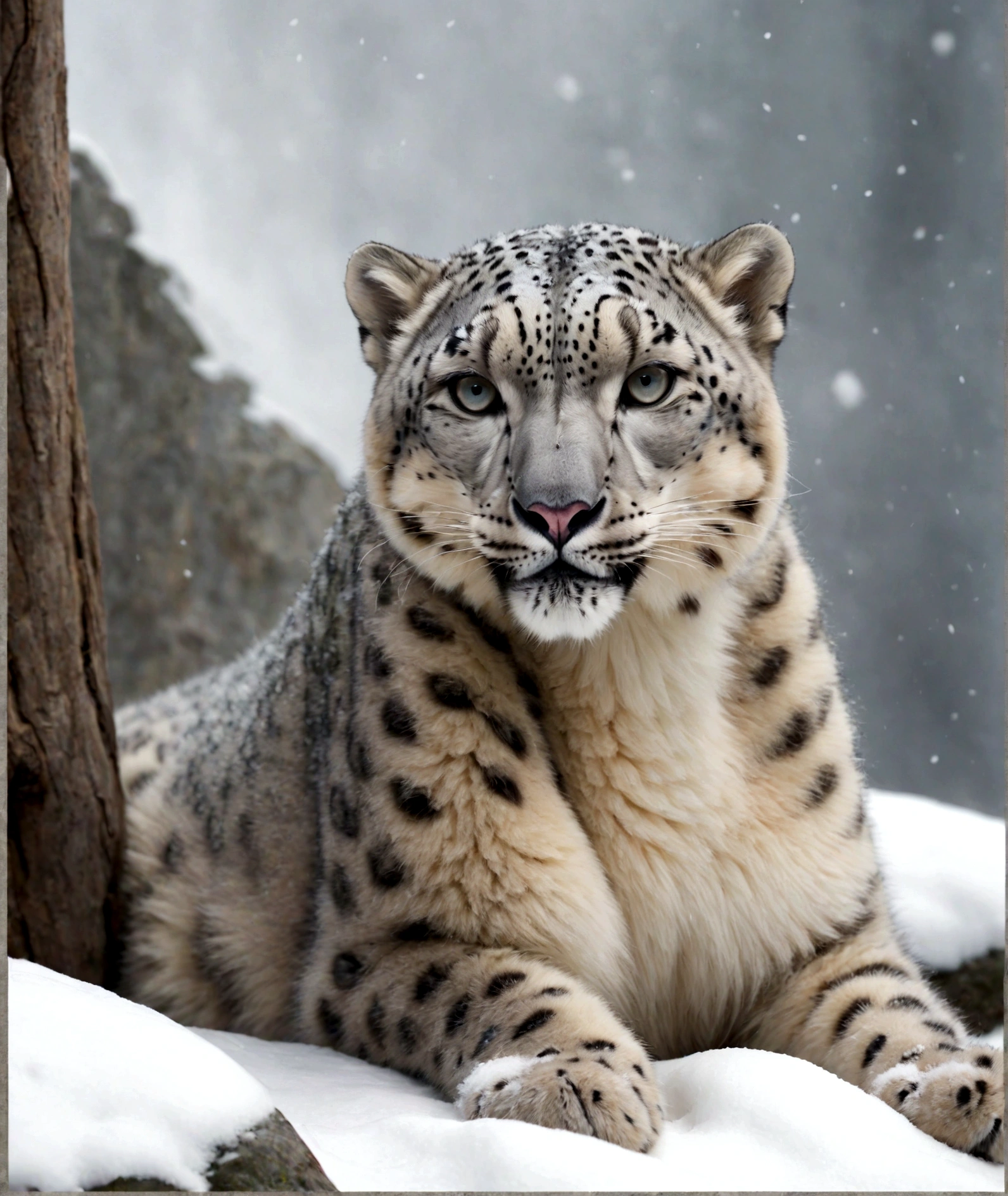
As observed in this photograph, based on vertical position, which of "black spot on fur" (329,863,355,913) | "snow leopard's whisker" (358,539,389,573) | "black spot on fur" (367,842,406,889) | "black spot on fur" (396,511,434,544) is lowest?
"black spot on fur" (329,863,355,913)

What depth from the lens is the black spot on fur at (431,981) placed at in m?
2.74

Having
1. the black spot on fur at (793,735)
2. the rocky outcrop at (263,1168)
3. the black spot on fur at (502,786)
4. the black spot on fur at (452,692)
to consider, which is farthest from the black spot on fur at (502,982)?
the black spot on fur at (793,735)

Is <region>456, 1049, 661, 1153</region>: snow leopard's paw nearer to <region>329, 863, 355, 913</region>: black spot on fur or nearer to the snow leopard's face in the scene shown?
<region>329, 863, 355, 913</region>: black spot on fur

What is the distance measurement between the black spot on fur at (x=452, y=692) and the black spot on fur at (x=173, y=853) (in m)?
1.28

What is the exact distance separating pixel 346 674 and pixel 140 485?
4467 mm

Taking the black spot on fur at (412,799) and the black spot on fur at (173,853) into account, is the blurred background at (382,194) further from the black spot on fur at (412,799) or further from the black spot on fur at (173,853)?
the black spot on fur at (412,799)

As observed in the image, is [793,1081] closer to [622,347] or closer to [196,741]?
[622,347]

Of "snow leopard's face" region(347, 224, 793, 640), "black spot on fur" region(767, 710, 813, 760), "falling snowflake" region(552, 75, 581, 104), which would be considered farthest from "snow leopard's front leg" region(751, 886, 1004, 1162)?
"falling snowflake" region(552, 75, 581, 104)

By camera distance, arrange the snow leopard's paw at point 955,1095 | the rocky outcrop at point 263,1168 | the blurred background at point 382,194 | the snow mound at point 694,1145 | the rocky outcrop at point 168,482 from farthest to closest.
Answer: the rocky outcrop at point 168,482
the blurred background at point 382,194
the snow leopard's paw at point 955,1095
the snow mound at point 694,1145
the rocky outcrop at point 263,1168

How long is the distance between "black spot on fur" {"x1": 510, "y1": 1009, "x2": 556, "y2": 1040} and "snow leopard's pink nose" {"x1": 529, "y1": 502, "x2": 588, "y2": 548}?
0.89 m

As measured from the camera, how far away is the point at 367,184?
8500 millimetres

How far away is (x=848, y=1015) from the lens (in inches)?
110

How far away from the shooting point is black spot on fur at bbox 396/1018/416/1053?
9.04 ft

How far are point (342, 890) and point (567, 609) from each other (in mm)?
953
